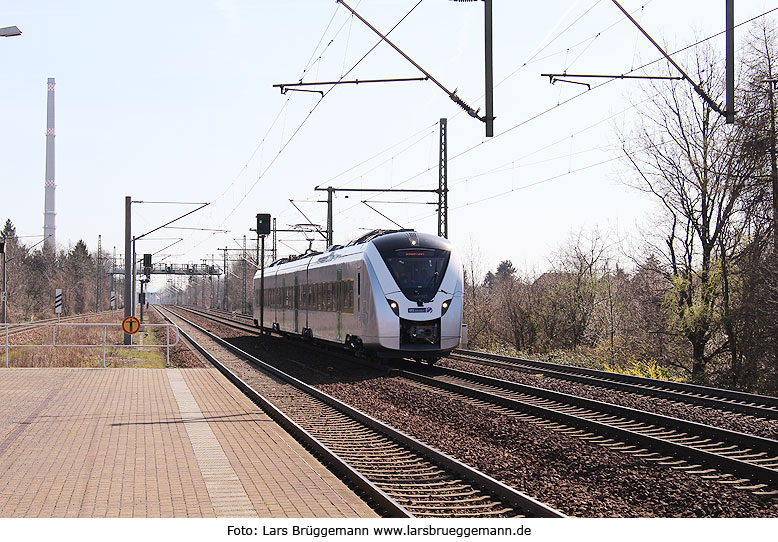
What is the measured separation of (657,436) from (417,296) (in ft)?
31.3

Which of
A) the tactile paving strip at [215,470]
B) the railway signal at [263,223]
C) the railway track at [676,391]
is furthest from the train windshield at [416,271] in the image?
the railway signal at [263,223]

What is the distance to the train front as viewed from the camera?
20.1 metres

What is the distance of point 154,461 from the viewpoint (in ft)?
30.1

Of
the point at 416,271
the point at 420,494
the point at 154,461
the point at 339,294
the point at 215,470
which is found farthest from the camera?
the point at 339,294

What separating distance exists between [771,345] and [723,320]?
2752 mm

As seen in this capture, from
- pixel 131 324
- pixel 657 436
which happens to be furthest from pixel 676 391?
pixel 131 324

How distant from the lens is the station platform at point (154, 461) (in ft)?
23.5

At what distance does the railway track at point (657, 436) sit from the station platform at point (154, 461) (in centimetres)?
400

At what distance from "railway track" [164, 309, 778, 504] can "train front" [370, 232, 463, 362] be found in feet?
12.1

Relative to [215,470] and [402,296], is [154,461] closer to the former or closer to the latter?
[215,470]

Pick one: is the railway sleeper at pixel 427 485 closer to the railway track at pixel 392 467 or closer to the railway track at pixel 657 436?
the railway track at pixel 392 467

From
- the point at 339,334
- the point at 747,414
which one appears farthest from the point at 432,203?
the point at 747,414

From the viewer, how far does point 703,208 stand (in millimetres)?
25969
